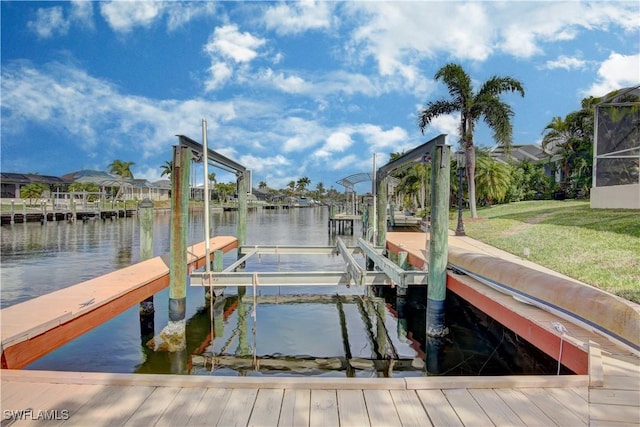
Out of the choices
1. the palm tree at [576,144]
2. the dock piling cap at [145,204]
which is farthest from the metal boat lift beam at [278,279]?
the palm tree at [576,144]

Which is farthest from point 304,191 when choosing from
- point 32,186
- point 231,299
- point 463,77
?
point 231,299

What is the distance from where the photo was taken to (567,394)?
9.93 feet

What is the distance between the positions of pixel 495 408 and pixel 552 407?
0.41 m

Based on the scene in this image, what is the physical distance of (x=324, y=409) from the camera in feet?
9.18

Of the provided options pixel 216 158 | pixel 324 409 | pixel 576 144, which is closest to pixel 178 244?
pixel 216 158

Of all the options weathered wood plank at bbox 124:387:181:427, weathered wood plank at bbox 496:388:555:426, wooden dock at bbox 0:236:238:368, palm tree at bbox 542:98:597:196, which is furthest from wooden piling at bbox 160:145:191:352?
palm tree at bbox 542:98:597:196

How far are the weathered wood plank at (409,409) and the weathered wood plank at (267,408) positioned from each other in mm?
853

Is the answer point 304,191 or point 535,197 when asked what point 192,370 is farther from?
point 304,191

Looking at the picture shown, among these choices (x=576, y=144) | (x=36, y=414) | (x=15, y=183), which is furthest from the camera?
(x=15, y=183)

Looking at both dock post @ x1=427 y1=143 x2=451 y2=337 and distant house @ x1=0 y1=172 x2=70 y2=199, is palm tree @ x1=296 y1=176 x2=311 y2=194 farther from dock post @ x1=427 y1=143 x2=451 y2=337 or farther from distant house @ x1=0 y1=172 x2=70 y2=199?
dock post @ x1=427 y1=143 x2=451 y2=337

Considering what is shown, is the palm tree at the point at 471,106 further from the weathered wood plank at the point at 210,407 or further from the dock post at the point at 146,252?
the weathered wood plank at the point at 210,407

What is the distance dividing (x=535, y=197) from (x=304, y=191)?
101 m

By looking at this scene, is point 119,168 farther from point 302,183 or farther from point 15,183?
point 302,183

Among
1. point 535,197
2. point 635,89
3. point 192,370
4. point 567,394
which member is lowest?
point 192,370
